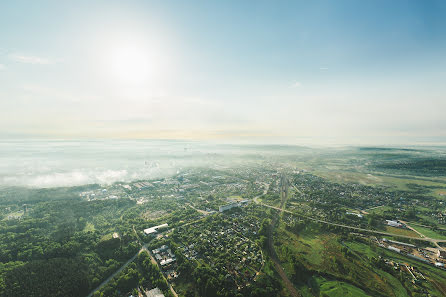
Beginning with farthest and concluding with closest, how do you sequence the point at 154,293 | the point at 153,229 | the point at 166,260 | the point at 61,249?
1. the point at 153,229
2. the point at 61,249
3. the point at 166,260
4. the point at 154,293

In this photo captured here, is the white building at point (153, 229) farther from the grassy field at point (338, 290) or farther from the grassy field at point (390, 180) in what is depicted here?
the grassy field at point (390, 180)

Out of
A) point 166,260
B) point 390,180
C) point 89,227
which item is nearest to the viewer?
point 166,260

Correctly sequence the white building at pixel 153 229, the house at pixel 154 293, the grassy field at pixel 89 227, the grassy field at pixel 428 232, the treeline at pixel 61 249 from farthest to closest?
the grassy field at pixel 89 227
the white building at pixel 153 229
the grassy field at pixel 428 232
the treeline at pixel 61 249
the house at pixel 154 293

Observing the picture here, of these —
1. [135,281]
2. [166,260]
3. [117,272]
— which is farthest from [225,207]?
[117,272]

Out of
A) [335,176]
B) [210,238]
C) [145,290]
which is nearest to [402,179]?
[335,176]

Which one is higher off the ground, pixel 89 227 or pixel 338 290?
pixel 338 290

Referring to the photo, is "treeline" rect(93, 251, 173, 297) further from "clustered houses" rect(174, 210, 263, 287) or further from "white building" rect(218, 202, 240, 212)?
"white building" rect(218, 202, 240, 212)

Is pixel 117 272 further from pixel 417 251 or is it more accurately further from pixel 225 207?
pixel 417 251

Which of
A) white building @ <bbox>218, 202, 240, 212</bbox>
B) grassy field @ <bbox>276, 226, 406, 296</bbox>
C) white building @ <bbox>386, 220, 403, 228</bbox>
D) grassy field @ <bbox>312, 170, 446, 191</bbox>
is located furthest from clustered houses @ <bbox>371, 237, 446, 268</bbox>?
grassy field @ <bbox>312, 170, 446, 191</bbox>

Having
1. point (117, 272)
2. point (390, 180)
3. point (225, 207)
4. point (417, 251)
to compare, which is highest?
point (390, 180)

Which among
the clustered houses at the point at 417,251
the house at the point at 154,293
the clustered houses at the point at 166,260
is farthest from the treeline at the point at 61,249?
the clustered houses at the point at 417,251

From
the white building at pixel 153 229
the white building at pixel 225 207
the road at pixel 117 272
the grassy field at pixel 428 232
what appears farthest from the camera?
the white building at pixel 225 207

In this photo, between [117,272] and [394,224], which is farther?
[394,224]
